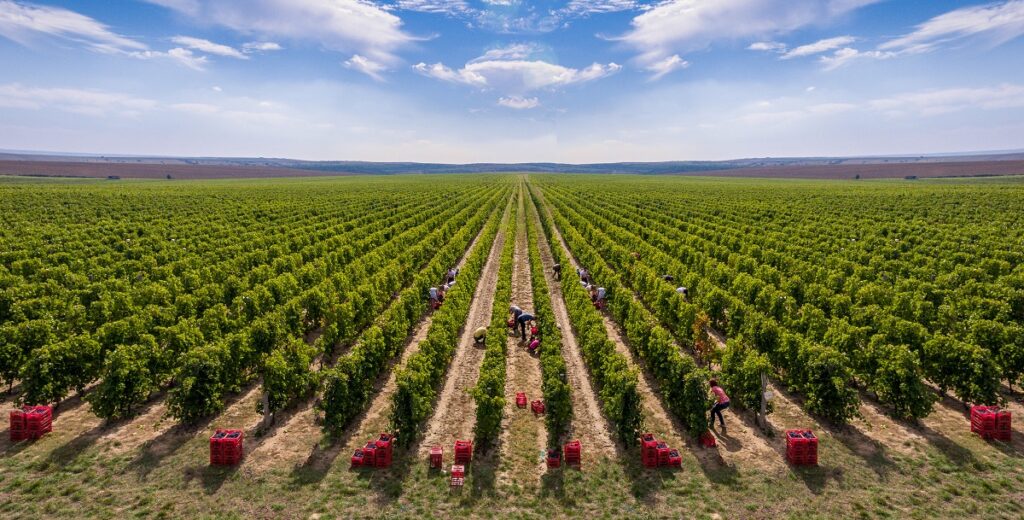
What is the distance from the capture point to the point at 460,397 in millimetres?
18047

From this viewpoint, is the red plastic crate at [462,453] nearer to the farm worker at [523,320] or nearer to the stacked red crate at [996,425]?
the farm worker at [523,320]

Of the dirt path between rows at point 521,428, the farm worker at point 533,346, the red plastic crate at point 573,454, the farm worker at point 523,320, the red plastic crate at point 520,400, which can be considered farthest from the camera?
the farm worker at point 523,320

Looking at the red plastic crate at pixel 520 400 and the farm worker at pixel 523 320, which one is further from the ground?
the farm worker at pixel 523 320

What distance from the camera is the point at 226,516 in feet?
38.1

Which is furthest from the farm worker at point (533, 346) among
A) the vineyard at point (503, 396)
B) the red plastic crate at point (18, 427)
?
the red plastic crate at point (18, 427)

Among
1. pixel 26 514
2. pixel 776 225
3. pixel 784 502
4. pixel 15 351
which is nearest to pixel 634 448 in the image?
pixel 784 502

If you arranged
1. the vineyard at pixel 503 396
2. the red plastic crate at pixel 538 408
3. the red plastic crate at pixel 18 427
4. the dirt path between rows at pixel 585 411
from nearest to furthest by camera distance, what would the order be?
the vineyard at pixel 503 396 < the red plastic crate at pixel 18 427 < the dirt path between rows at pixel 585 411 < the red plastic crate at pixel 538 408

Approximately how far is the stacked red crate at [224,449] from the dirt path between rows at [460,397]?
4.94 metres

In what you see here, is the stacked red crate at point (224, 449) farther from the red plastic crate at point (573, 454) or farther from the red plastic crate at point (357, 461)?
the red plastic crate at point (573, 454)

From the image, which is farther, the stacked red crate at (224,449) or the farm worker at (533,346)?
the farm worker at (533,346)

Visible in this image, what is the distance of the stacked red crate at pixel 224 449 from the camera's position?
13.4 meters

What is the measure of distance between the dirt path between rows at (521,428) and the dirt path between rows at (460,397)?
4.08 feet

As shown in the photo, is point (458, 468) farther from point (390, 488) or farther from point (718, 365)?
point (718, 365)

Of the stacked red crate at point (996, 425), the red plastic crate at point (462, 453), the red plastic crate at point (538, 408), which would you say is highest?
the stacked red crate at point (996, 425)
